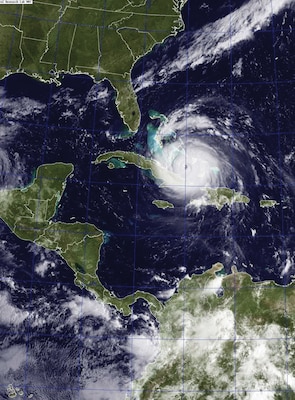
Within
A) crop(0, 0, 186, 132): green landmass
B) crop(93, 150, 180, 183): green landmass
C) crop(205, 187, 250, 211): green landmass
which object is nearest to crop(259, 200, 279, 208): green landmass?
crop(205, 187, 250, 211): green landmass

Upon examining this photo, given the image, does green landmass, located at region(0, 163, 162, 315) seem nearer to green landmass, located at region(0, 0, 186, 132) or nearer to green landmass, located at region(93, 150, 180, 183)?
green landmass, located at region(93, 150, 180, 183)

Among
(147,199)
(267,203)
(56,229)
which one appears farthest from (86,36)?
(267,203)

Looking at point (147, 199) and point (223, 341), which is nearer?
point (223, 341)

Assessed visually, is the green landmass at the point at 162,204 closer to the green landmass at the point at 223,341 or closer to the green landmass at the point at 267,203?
the green landmass at the point at 223,341

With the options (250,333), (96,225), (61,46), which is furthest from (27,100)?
(250,333)

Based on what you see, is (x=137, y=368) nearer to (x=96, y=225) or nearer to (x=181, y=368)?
(x=181, y=368)

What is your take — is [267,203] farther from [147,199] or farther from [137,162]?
[137,162]

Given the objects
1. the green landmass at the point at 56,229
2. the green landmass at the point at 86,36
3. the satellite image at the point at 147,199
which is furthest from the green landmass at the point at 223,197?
the green landmass at the point at 86,36
